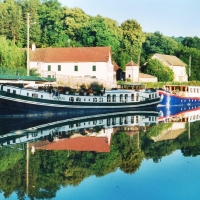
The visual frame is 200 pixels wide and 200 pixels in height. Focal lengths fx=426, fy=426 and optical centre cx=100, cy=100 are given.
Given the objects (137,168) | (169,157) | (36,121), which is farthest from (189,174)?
(36,121)

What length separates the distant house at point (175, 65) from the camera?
84062 millimetres

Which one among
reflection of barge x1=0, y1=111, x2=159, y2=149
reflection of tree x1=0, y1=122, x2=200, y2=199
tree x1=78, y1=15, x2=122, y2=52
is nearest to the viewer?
reflection of tree x1=0, y1=122, x2=200, y2=199

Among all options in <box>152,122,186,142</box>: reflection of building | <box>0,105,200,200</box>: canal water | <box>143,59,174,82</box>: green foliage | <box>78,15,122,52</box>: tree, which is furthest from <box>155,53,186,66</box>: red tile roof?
<box>0,105,200,200</box>: canal water

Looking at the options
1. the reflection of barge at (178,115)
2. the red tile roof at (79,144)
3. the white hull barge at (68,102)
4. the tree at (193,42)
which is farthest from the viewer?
the tree at (193,42)

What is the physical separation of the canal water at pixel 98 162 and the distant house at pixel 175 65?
54.4m

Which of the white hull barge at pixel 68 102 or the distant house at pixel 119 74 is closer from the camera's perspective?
the white hull barge at pixel 68 102

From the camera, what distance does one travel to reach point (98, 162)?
18.7 metres

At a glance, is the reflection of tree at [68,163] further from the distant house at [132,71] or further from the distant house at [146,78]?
the distant house at [146,78]

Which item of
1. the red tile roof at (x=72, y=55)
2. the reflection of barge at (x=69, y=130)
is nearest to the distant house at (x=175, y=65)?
the red tile roof at (x=72, y=55)

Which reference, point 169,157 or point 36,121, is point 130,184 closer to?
point 169,157

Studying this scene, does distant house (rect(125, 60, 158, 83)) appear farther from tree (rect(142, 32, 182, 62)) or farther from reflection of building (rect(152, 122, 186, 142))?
reflection of building (rect(152, 122, 186, 142))

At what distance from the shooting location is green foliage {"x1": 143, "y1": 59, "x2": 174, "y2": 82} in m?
75.9

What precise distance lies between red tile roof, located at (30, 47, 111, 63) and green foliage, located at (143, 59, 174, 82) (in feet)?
47.6

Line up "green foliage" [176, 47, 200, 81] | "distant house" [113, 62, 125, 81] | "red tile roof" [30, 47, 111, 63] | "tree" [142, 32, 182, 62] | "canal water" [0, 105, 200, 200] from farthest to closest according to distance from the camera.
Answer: "tree" [142, 32, 182, 62] → "green foliage" [176, 47, 200, 81] → "distant house" [113, 62, 125, 81] → "red tile roof" [30, 47, 111, 63] → "canal water" [0, 105, 200, 200]
